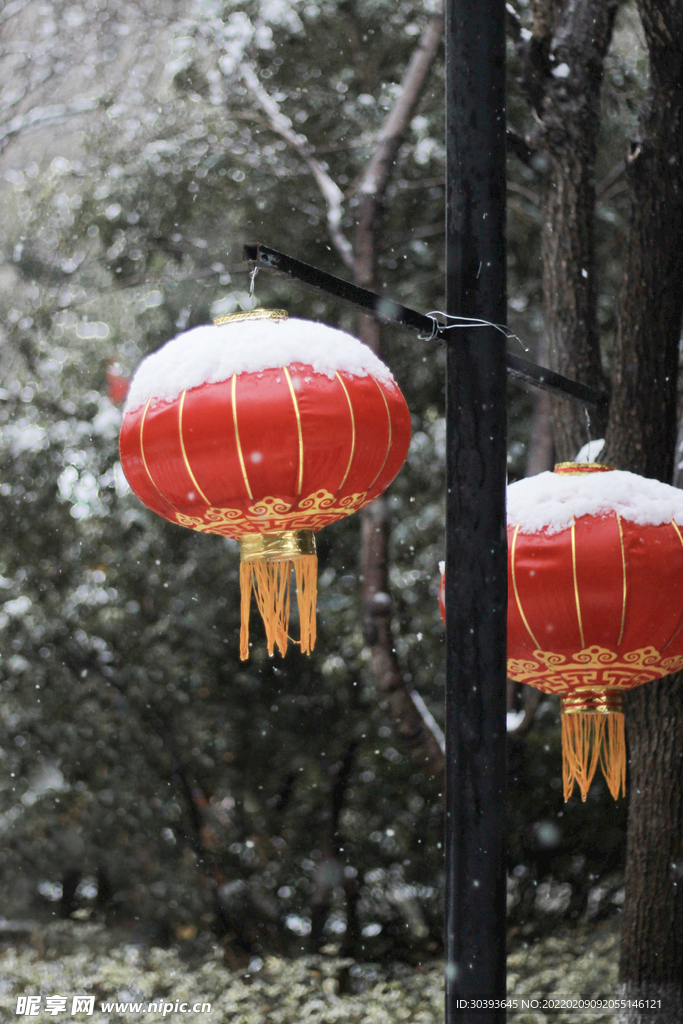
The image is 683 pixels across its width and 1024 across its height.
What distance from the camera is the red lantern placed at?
1.71 meters

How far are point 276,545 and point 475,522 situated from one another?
1.48 ft

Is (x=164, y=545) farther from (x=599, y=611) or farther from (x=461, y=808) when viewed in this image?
(x=461, y=808)

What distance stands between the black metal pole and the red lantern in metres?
0.25

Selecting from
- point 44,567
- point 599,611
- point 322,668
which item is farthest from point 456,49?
point 44,567

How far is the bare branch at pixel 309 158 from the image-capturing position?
4965 millimetres

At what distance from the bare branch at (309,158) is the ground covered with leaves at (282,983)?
126 inches

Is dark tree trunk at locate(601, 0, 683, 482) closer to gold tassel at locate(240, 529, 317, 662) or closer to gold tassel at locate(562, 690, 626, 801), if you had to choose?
gold tassel at locate(562, 690, 626, 801)

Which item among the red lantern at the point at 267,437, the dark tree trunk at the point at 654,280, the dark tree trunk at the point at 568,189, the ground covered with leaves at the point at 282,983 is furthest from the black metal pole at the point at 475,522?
the ground covered with leaves at the point at 282,983

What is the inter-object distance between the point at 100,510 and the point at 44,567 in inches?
15.4

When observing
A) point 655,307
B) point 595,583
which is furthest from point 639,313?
point 595,583

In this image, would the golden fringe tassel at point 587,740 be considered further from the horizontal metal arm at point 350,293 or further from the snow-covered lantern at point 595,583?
the horizontal metal arm at point 350,293

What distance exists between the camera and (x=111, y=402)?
5301 millimetres

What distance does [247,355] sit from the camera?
1.75m

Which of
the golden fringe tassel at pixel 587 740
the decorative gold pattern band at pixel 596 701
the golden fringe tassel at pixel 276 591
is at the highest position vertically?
the golden fringe tassel at pixel 276 591
